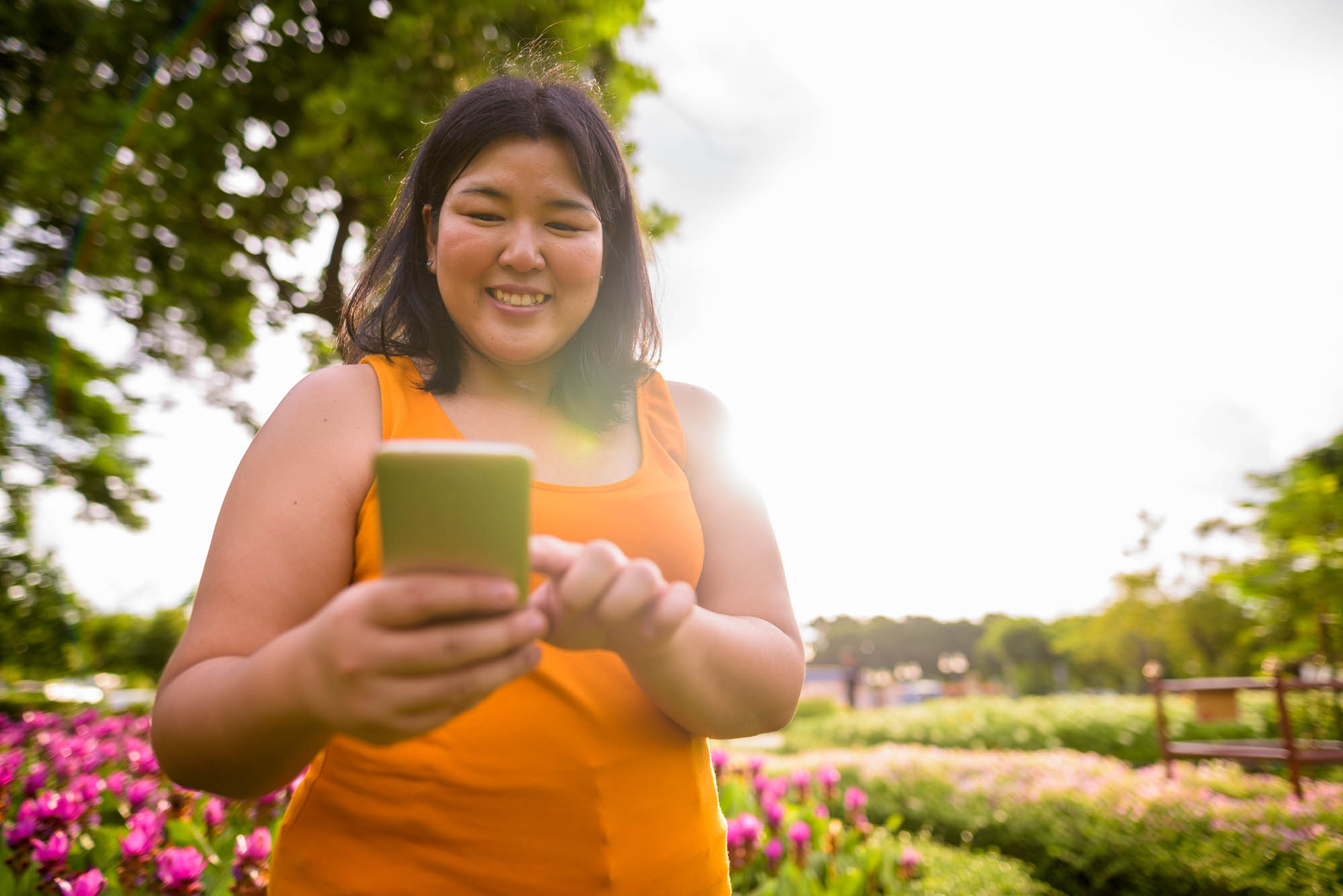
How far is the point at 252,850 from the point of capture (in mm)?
2104

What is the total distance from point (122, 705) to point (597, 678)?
1057 cm

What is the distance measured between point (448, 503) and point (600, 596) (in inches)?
6.2

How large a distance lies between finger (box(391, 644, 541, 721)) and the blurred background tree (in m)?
5.69

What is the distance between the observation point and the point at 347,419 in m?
1.00

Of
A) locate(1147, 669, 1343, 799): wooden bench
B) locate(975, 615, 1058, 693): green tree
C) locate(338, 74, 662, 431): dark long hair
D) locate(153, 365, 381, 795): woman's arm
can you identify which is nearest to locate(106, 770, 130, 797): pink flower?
locate(338, 74, 662, 431): dark long hair

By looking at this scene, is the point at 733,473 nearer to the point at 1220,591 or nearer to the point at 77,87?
the point at 77,87

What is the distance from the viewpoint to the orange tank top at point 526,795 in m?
0.90

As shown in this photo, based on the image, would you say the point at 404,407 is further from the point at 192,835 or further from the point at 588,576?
the point at 192,835

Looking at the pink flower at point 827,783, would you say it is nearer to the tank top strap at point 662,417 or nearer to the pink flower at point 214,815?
the pink flower at point 214,815

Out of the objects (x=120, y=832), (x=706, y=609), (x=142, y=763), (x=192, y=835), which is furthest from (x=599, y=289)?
(x=142, y=763)

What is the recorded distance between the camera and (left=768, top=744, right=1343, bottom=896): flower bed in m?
4.54

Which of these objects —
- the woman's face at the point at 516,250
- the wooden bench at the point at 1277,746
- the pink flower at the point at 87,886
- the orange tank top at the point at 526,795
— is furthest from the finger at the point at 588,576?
the wooden bench at the point at 1277,746

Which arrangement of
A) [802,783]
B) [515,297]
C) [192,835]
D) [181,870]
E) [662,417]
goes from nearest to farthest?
1. [515,297]
2. [662,417]
3. [181,870]
4. [192,835]
5. [802,783]

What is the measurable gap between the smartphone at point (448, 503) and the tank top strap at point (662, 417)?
27.0 inches
